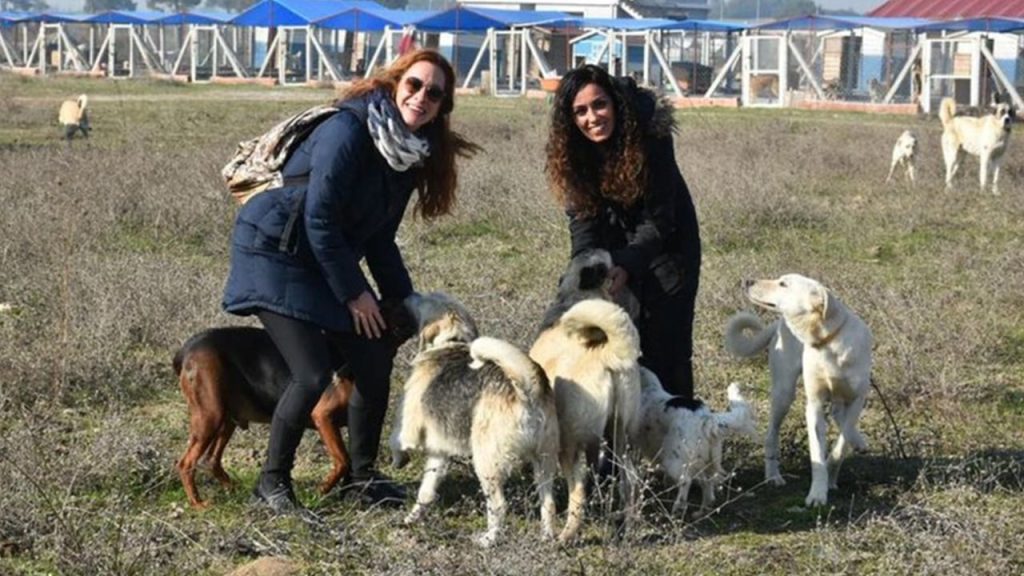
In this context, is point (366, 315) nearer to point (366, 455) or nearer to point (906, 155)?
point (366, 455)

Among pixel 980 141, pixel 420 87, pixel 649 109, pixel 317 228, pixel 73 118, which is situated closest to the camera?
pixel 317 228

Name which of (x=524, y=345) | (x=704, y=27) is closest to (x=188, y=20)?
(x=704, y=27)

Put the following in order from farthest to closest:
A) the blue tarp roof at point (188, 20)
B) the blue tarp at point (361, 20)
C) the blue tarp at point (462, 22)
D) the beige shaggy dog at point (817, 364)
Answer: the blue tarp roof at point (188, 20) < the blue tarp at point (361, 20) < the blue tarp at point (462, 22) < the beige shaggy dog at point (817, 364)

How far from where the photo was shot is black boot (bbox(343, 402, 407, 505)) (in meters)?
6.21

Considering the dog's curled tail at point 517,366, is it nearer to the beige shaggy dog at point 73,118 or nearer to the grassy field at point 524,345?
the grassy field at point 524,345

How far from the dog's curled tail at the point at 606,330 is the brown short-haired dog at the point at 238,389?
736 mm

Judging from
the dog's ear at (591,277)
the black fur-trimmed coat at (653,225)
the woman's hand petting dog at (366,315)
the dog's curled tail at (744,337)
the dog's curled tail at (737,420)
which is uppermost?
the black fur-trimmed coat at (653,225)

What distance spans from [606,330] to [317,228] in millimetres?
1042

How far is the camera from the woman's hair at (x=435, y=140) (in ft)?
19.1

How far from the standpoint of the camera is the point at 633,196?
20.0 ft

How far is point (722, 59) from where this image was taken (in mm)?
50781

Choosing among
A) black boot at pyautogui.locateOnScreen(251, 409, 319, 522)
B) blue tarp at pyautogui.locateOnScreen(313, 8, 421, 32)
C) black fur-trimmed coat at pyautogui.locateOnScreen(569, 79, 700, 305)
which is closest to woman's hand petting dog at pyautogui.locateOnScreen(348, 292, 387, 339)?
black boot at pyautogui.locateOnScreen(251, 409, 319, 522)

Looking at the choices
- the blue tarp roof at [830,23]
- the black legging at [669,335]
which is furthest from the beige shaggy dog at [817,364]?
the blue tarp roof at [830,23]

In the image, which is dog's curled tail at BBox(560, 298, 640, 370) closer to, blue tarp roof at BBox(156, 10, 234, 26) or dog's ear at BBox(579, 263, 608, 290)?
dog's ear at BBox(579, 263, 608, 290)
